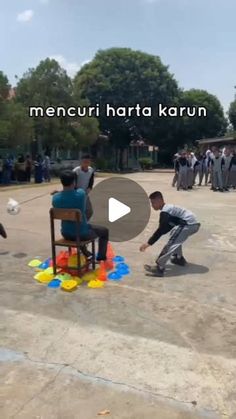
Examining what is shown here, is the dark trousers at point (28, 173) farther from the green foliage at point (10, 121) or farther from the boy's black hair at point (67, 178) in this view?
the boy's black hair at point (67, 178)

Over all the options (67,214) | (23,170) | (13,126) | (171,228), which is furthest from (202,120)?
(67,214)

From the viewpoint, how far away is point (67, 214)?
5629 millimetres

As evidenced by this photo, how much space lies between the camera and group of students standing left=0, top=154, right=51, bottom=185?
22.4m

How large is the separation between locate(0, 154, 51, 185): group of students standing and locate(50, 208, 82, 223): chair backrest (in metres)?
17.2

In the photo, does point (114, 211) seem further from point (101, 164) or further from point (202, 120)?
point (202, 120)

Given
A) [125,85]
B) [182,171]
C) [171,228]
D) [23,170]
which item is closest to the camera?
[171,228]

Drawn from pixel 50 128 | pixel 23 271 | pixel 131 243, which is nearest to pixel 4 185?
pixel 50 128

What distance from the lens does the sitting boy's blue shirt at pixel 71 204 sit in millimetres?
5805

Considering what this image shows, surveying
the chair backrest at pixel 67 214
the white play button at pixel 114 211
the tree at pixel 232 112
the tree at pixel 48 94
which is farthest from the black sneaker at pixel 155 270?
the tree at pixel 232 112

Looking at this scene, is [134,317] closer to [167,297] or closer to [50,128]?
[167,297]

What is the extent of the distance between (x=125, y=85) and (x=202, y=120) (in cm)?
1327

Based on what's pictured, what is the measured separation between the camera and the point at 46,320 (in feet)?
14.9

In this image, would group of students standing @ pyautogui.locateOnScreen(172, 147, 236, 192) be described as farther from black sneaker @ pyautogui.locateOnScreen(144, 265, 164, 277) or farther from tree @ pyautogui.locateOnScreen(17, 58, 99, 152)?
black sneaker @ pyautogui.locateOnScreen(144, 265, 164, 277)

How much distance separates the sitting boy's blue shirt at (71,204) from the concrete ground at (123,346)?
78 centimetres
